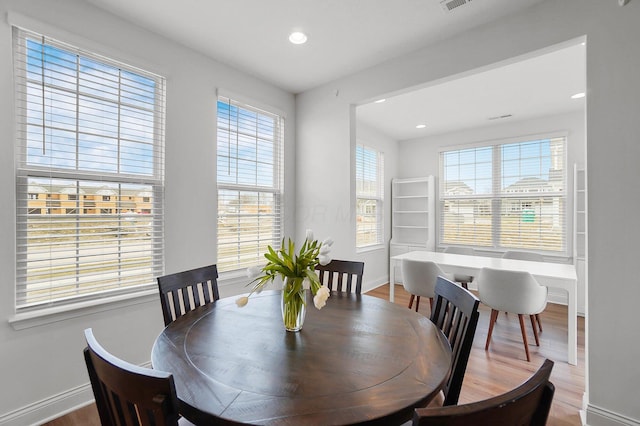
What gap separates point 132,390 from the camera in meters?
0.73

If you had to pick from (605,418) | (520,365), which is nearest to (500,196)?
(520,365)

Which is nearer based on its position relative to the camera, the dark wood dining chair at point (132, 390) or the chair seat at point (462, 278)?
the dark wood dining chair at point (132, 390)

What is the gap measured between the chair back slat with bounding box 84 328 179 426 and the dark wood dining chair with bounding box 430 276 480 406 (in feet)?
3.54

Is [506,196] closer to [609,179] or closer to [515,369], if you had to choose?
[515,369]

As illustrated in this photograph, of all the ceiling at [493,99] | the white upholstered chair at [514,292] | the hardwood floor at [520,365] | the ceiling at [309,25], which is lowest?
the hardwood floor at [520,365]

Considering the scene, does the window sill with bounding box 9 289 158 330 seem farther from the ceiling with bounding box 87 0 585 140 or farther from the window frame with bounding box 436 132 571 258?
the window frame with bounding box 436 132 571 258

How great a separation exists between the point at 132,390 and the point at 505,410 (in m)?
0.84

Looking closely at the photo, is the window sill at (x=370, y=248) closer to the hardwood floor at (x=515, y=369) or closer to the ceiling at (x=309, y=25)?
the hardwood floor at (x=515, y=369)

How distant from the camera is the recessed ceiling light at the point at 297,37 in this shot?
2.47 m

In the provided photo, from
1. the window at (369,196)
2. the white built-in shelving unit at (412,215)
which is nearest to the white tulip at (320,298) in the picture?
the window at (369,196)

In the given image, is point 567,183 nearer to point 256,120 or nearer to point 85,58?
point 256,120

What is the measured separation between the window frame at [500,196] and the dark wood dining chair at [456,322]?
13.6 feet

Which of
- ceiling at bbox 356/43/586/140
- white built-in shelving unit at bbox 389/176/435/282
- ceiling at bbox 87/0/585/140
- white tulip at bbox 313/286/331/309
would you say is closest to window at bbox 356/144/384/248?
white built-in shelving unit at bbox 389/176/435/282

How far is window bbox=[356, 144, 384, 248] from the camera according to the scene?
5205 mm
